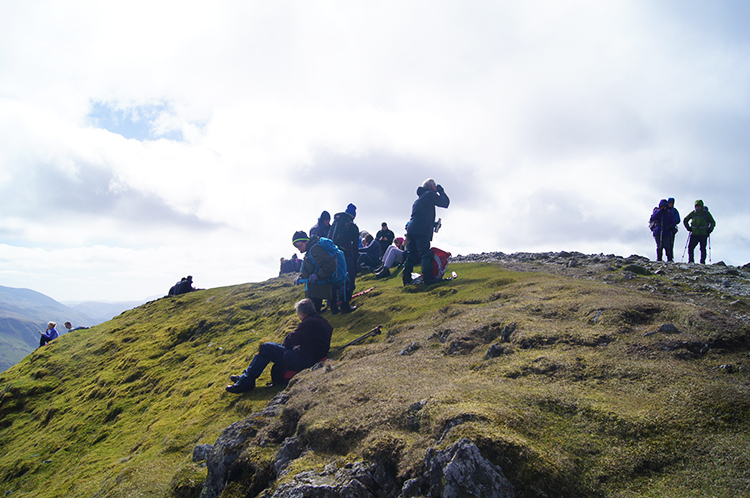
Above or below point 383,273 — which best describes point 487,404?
below

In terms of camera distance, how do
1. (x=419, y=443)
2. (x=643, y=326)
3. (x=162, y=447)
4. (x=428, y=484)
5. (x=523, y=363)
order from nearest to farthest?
(x=428, y=484) → (x=419, y=443) → (x=523, y=363) → (x=643, y=326) → (x=162, y=447)

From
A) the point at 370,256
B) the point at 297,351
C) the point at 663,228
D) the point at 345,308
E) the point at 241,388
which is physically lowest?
the point at 241,388

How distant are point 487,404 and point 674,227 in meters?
21.4

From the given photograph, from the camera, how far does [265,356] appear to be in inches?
388

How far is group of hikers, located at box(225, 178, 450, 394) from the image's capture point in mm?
9836

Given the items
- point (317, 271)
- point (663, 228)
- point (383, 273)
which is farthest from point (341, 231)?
point (663, 228)

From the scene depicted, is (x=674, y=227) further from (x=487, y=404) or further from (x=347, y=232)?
(x=487, y=404)

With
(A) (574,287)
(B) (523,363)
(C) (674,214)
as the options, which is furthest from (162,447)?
(C) (674,214)

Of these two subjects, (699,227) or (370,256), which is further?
(370,256)

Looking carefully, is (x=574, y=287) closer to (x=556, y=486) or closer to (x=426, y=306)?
(x=426, y=306)

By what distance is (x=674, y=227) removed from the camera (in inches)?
797

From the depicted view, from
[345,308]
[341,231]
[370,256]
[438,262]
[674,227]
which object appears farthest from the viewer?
[370,256]

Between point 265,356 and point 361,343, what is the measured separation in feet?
8.93

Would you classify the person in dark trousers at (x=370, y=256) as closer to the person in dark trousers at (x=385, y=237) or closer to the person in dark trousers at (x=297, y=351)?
the person in dark trousers at (x=385, y=237)
